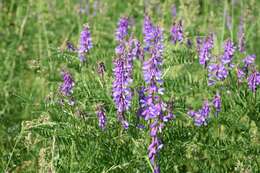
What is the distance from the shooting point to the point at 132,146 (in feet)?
9.06

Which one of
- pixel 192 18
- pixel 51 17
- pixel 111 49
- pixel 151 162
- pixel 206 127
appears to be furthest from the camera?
pixel 51 17

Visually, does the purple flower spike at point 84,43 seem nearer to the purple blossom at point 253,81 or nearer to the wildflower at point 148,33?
the wildflower at point 148,33

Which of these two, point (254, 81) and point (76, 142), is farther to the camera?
point (254, 81)

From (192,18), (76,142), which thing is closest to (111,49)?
(192,18)

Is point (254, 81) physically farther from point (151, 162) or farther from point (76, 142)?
point (76, 142)

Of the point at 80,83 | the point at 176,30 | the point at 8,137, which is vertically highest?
the point at 176,30

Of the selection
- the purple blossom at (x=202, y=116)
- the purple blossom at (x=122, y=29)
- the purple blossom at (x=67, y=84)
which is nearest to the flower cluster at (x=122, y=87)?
the purple blossom at (x=67, y=84)

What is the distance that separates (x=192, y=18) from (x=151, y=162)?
2.46 metres

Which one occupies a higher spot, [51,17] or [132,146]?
[51,17]

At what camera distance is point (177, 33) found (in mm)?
3492

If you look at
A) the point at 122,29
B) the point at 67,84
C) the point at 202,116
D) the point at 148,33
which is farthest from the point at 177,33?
the point at 67,84

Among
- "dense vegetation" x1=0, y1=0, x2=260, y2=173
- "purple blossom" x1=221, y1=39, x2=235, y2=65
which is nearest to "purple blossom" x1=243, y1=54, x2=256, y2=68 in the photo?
"dense vegetation" x1=0, y1=0, x2=260, y2=173

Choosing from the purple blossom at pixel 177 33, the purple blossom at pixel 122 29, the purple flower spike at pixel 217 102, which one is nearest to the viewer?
the purple flower spike at pixel 217 102

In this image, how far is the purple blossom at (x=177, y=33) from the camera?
3.43 m
